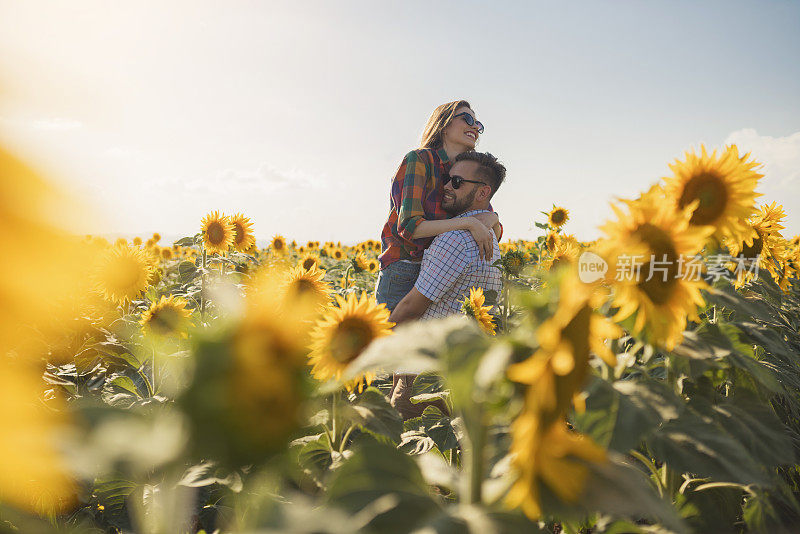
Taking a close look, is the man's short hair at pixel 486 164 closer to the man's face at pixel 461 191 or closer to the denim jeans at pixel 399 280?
the man's face at pixel 461 191

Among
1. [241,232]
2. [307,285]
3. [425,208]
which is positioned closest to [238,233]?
[241,232]

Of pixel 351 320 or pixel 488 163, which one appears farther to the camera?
pixel 488 163

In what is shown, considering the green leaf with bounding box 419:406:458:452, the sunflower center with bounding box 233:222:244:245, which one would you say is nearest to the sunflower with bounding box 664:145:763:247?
the green leaf with bounding box 419:406:458:452

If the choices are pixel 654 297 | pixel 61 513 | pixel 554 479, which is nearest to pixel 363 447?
pixel 554 479

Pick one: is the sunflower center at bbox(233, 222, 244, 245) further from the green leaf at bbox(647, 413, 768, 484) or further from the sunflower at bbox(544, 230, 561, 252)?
the green leaf at bbox(647, 413, 768, 484)

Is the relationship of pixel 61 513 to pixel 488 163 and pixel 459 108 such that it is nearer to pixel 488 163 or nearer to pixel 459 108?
pixel 488 163

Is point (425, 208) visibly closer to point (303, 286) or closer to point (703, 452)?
point (303, 286)

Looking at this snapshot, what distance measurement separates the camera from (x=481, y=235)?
132 inches

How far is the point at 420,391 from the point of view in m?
1.72

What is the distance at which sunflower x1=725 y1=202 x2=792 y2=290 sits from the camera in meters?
1.55

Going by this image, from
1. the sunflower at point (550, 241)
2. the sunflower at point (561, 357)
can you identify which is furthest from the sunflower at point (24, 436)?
the sunflower at point (550, 241)

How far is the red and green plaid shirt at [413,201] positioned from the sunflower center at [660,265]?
269 cm

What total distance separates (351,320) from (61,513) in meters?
1.37

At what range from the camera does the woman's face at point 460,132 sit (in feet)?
13.7
